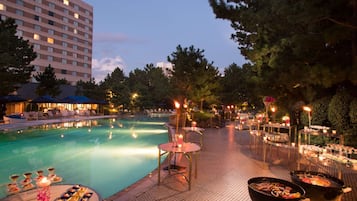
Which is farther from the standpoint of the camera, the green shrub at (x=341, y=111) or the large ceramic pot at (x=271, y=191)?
the green shrub at (x=341, y=111)

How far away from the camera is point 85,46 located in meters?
53.2

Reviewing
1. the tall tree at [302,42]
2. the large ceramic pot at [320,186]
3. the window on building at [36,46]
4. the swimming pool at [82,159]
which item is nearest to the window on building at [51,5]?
the window on building at [36,46]

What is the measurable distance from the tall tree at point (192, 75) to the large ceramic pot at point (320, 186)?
15024mm

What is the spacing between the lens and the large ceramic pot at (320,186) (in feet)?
11.0

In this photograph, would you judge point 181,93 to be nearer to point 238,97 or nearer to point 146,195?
point 238,97

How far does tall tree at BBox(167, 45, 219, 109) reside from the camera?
18.8m

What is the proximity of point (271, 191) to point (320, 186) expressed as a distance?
0.74 meters

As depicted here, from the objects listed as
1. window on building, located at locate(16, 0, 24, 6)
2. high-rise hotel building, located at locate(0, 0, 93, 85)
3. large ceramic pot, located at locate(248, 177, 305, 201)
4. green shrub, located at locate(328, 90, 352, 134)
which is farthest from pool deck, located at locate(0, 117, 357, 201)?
window on building, located at locate(16, 0, 24, 6)

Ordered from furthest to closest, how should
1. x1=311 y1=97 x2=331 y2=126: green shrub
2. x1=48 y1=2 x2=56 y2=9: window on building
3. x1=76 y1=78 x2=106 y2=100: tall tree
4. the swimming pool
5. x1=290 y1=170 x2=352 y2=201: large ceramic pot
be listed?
1. x1=48 y1=2 x2=56 y2=9: window on building
2. x1=76 y1=78 x2=106 y2=100: tall tree
3. x1=311 y1=97 x2=331 y2=126: green shrub
4. the swimming pool
5. x1=290 y1=170 x2=352 y2=201: large ceramic pot

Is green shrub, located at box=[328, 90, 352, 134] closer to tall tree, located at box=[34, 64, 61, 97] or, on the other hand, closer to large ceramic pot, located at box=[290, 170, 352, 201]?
large ceramic pot, located at box=[290, 170, 352, 201]

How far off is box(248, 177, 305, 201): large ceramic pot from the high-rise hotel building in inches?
1786

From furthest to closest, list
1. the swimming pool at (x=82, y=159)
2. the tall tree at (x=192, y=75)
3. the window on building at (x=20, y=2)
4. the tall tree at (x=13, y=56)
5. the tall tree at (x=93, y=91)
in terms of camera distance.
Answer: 1. the window on building at (x=20, y=2)
2. the tall tree at (x=93, y=91)
3. the tall tree at (x=192, y=75)
4. the tall tree at (x=13, y=56)
5. the swimming pool at (x=82, y=159)

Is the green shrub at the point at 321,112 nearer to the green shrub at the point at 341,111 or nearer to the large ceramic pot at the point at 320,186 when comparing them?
the green shrub at the point at 341,111

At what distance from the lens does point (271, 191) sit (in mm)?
3342
